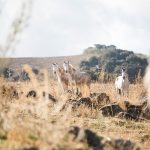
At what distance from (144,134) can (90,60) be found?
42.5 m

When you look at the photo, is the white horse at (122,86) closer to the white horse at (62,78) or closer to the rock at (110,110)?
the white horse at (62,78)

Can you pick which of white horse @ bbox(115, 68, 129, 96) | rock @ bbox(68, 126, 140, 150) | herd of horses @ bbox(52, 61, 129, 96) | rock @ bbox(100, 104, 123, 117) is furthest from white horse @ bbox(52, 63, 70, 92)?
rock @ bbox(68, 126, 140, 150)

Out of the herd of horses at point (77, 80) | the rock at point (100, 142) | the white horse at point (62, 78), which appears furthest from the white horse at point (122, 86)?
the rock at point (100, 142)

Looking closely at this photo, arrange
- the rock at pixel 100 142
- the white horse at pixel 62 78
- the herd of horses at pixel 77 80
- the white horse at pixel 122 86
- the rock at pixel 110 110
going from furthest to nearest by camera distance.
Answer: the white horse at pixel 62 78 < the herd of horses at pixel 77 80 < the white horse at pixel 122 86 < the rock at pixel 110 110 < the rock at pixel 100 142

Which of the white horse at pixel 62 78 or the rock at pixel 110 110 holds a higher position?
the white horse at pixel 62 78

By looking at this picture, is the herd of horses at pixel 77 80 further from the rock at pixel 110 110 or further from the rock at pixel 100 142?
the rock at pixel 100 142

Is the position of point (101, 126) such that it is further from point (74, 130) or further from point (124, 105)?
point (74, 130)

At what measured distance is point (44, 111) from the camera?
4.82 meters

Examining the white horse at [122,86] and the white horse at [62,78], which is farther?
Answer: the white horse at [62,78]

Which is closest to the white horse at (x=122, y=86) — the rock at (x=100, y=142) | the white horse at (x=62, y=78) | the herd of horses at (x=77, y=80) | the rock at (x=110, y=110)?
the herd of horses at (x=77, y=80)

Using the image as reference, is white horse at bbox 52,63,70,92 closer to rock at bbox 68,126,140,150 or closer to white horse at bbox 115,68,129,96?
white horse at bbox 115,68,129,96

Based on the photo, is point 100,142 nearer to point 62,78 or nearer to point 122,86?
point 122,86

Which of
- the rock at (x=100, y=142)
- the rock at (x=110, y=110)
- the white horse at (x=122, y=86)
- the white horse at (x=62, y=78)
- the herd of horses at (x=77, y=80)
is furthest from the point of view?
the white horse at (x=62, y=78)

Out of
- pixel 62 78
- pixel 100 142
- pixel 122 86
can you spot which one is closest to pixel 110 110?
pixel 100 142
